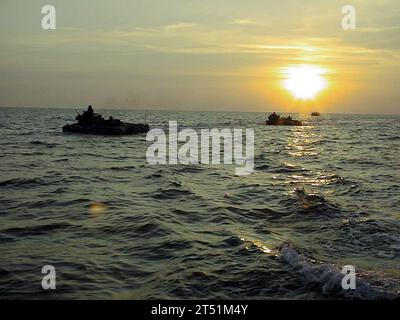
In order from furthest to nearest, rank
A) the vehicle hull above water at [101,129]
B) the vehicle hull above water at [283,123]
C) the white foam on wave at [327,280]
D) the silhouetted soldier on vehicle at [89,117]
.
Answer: the vehicle hull above water at [283,123]
the silhouetted soldier on vehicle at [89,117]
the vehicle hull above water at [101,129]
the white foam on wave at [327,280]

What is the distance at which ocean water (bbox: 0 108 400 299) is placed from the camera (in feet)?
26.6

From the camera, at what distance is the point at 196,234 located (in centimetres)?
1180

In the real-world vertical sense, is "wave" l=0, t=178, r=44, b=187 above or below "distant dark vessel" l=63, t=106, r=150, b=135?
below

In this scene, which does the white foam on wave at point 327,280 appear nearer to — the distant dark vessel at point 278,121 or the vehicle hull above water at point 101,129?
the vehicle hull above water at point 101,129

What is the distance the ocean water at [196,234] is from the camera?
320 inches

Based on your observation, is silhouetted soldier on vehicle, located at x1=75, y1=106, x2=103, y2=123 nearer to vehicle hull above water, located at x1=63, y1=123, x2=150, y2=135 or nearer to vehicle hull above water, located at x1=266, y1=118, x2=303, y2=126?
vehicle hull above water, located at x1=63, y1=123, x2=150, y2=135

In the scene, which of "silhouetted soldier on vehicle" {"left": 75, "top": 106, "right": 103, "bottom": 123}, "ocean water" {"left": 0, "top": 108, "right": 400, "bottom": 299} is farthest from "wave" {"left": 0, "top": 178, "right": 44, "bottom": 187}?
"silhouetted soldier on vehicle" {"left": 75, "top": 106, "right": 103, "bottom": 123}

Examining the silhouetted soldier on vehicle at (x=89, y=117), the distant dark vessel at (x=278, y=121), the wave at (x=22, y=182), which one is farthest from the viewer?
the distant dark vessel at (x=278, y=121)

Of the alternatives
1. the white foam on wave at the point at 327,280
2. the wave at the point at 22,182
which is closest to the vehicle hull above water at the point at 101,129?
the wave at the point at 22,182

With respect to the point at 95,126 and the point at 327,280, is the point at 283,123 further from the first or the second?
the point at 327,280

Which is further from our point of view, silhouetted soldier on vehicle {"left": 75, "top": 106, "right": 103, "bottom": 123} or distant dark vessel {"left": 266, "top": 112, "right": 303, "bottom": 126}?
distant dark vessel {"left": 266, "top": 112, "right": 303, "bottom": 126}

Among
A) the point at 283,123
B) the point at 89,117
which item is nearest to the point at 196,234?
the point at 89,117
